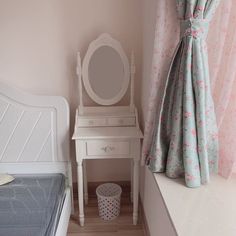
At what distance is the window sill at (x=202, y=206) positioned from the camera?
106 cm

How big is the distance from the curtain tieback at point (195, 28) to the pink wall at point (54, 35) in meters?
0.87

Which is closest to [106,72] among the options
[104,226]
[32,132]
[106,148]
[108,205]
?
[106,148]

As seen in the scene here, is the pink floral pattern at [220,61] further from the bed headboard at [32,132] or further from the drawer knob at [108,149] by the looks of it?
the bed headboard at [32,132]

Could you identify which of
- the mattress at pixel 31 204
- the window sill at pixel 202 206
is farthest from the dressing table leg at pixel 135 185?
the mattress at pixel 31 204

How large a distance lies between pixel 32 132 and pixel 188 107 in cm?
128

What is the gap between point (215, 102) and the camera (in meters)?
1.41

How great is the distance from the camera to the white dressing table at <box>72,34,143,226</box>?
6.06 feet

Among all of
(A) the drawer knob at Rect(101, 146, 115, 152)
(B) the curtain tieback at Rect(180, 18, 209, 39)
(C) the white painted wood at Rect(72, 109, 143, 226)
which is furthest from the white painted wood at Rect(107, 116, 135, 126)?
(B) the curtain tieback at Rect(180, 18, 209, 39)

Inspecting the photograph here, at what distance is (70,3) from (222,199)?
1.73 meters

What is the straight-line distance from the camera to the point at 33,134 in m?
2.00

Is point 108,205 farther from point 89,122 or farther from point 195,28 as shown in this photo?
point 195,28

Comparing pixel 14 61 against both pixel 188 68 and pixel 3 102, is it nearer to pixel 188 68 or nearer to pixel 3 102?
pixel 3 102

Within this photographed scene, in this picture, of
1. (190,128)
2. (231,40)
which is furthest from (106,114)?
(231,40)

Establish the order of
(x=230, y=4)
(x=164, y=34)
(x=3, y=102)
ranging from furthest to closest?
(x=3, y=102) < (x=164, y=34) < (x=230, y=4)
